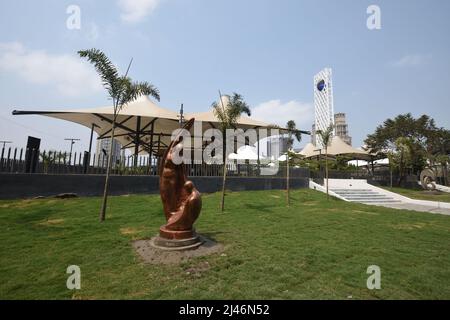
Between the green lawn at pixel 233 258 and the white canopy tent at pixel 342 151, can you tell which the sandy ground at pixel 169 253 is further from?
the white canopy tent at pixel 342 151

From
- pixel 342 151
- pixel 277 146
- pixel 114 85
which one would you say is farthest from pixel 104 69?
pixel 342 151

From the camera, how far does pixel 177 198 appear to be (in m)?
→ 5.64

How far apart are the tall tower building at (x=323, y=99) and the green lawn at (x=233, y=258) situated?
8483cm

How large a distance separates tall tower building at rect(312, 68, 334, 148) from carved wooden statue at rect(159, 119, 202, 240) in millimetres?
86998

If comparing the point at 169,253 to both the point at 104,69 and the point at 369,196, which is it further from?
the point at 369,196

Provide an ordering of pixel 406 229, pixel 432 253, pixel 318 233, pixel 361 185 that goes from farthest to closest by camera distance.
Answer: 1. pixel 361 185
2. pixel 406 229
3. pixel 318 233
4. pixel 432 253

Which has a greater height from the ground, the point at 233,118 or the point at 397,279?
the point at 233,118

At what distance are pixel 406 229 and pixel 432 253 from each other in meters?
2.65

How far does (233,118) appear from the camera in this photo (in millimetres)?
11031

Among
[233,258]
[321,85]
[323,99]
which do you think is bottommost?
[233,258]

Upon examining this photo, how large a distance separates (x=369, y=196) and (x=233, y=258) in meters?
16.5
